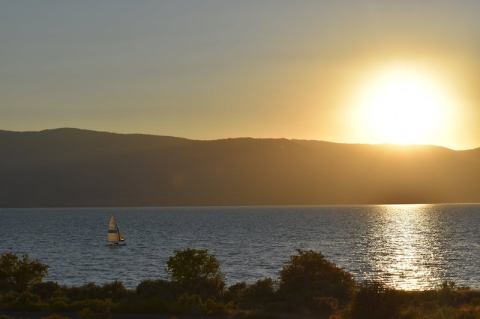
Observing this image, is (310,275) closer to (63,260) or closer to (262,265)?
(262,265)

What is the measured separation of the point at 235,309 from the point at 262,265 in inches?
2059

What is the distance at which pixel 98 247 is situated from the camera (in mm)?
129500

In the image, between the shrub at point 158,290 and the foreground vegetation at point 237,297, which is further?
the shrub at point 158,290

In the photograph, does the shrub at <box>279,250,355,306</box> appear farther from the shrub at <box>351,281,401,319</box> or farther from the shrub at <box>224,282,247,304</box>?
the shrub at <box>351,281,401,319</box>

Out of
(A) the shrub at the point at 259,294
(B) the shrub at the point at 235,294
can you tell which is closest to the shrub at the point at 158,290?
(B) the shrub at the point at 235,294

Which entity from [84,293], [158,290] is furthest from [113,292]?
[158,290]

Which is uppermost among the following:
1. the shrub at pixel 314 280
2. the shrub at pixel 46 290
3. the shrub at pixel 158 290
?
the shrub at pixel 314 280

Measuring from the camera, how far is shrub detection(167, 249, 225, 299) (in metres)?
42.7

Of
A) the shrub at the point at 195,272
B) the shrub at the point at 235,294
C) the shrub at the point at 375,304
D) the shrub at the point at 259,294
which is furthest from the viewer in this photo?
→ the shrub at the point at 195,272

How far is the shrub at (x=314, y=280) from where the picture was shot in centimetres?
3972

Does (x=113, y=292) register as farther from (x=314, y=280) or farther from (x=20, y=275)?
(x=314, y=280)

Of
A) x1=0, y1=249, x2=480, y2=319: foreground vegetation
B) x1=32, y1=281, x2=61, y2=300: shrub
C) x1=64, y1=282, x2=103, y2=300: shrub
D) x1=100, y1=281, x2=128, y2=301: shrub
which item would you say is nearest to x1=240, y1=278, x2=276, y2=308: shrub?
x1=0, y1=249, x2=480, y2=319: foreground vegetation

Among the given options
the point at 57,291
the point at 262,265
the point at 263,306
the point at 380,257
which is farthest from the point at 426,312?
the point at 380,257

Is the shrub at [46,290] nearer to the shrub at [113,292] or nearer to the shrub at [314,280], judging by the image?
the shrub at [113,292]
